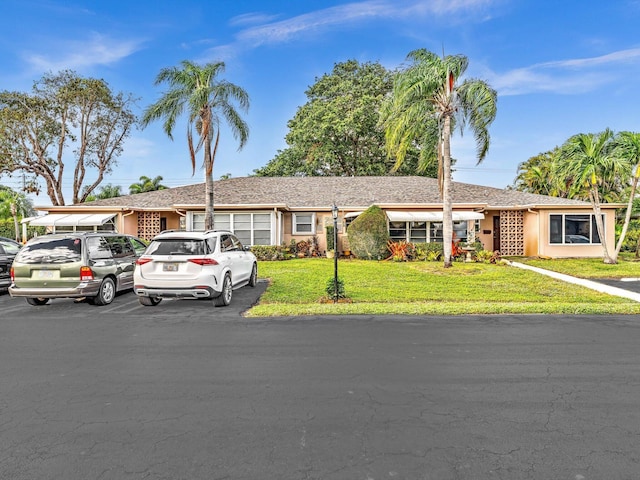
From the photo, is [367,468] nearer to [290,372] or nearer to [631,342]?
[290,372]

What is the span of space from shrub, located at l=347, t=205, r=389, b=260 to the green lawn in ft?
6.32

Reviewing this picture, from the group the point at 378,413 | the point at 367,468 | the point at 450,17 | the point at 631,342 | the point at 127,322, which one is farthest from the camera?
the point at 450,17

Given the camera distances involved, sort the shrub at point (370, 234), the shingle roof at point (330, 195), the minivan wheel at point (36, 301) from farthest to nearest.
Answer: the shingle roof at point (330, 195) < the shrub at point (370, 234) < the minivan wheel at point (36, 301)

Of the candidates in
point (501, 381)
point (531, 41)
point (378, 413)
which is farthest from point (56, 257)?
point (531, 41)

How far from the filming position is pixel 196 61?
18.2 meters

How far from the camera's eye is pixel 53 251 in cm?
913

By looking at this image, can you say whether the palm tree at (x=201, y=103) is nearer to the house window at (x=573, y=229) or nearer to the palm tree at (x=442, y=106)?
the palm tree at (x=442, y=106)

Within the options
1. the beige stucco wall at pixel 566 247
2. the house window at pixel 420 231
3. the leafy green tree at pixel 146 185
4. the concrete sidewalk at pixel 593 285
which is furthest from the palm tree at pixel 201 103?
the leafy green tree at pixel 146 185

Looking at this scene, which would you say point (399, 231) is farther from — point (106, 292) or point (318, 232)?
point (106, 292)

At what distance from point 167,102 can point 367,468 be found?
59.2 feet

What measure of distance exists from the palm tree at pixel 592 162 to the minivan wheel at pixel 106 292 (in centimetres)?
1863

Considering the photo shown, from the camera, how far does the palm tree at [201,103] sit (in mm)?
17625

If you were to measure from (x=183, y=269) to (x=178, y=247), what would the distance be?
23.0 inches

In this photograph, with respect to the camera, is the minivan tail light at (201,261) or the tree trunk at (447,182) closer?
the minivan tail light at (201,261)
